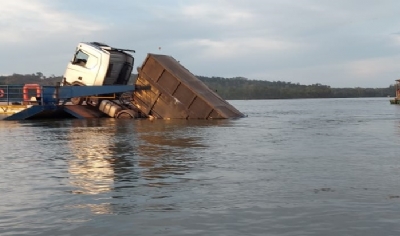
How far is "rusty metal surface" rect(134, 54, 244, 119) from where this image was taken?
98.8 feet

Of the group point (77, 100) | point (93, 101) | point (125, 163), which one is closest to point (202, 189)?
point (125, 163)

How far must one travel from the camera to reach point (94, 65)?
30859 mm

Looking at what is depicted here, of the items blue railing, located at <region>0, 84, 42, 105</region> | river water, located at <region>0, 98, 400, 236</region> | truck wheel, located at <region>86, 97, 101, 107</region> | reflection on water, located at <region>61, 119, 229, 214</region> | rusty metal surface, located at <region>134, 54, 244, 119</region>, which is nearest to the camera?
river water, located at <region>0, 98, 400, 236</region>

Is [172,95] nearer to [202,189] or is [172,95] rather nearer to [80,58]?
[80,58]

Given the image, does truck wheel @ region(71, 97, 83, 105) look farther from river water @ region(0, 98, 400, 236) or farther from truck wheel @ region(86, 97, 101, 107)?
river water @ region(0, 98, 400, 236)

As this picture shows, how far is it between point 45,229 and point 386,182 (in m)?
5.94

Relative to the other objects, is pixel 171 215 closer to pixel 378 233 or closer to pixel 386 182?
pixel 378 233

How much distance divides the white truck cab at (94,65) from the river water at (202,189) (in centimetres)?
1443

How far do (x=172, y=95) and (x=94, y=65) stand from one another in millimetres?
4804

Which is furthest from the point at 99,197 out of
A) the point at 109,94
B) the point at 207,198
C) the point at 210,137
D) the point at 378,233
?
the point at 109,94

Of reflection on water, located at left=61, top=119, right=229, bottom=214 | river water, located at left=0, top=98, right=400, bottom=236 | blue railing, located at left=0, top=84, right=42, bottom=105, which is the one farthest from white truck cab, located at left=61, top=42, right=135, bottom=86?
river water, located at left=0, top=98, right=400, bottom=236

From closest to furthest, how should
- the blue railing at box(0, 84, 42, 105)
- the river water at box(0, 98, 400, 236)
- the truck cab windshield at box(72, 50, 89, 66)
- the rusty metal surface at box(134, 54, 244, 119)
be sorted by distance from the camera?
the river water at box(0, 98, 400, 236), the rusty metal surface at box(134, 54, 244, 119), the truck cab windshield at box(72, 50, 89, 66), the blue railing at box(0, 84, 42, 105)

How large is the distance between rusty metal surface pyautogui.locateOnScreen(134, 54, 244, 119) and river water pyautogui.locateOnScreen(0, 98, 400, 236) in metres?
13.3

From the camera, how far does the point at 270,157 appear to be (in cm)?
1340
